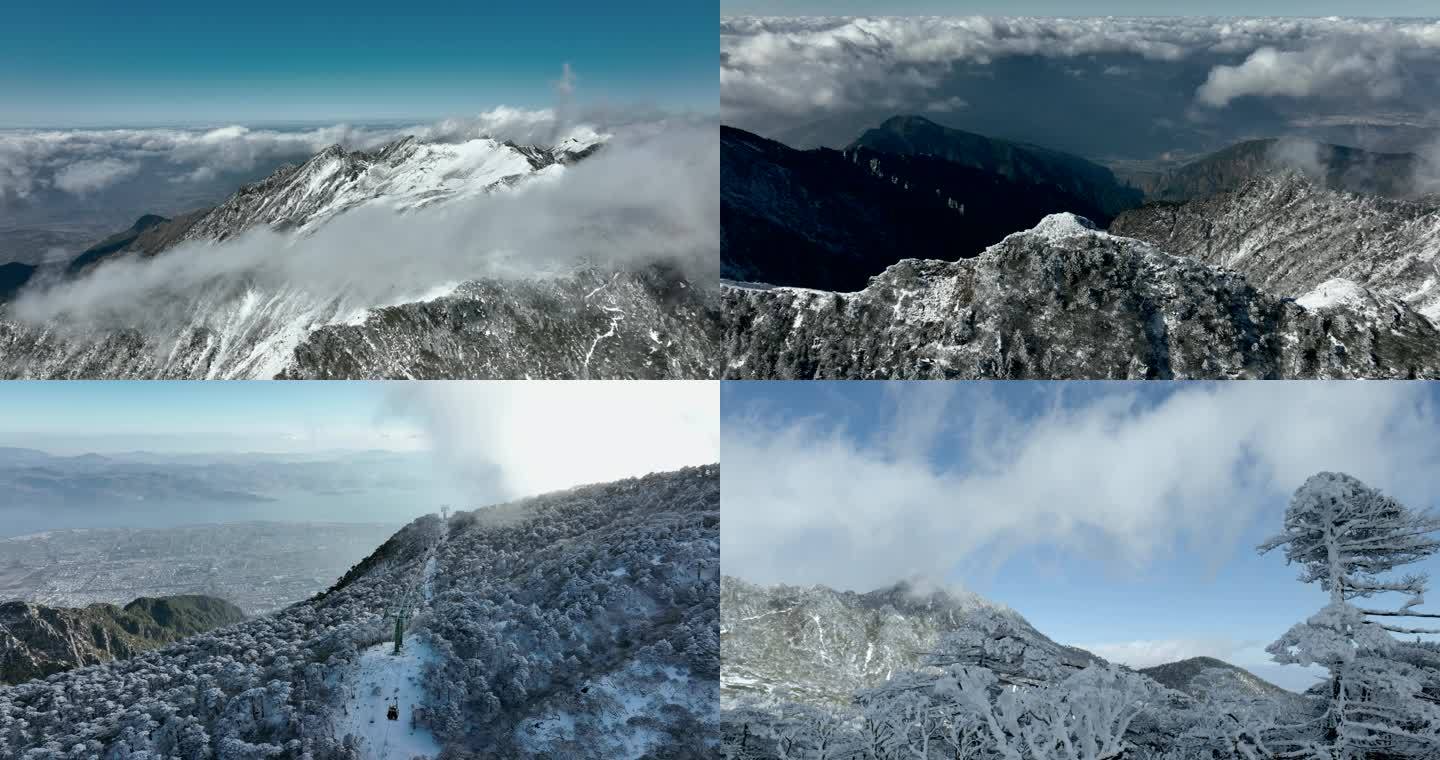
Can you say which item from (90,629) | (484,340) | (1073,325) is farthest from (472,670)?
(484,340)

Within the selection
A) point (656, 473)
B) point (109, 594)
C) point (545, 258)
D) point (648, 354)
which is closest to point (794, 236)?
point (648, 354)

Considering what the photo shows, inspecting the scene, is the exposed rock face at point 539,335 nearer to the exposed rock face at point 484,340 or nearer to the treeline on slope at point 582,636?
the exposed rock face at point 484,340

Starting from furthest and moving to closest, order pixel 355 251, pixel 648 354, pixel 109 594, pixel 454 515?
pixel 355 251 → pixel 648 354 → pixel 109 594 → pixel 454 515

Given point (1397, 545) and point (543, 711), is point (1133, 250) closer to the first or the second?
point (1397, 545)

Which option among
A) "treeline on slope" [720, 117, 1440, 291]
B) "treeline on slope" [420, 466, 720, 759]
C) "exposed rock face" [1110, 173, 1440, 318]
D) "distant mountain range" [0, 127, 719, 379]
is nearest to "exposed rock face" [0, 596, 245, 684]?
"treeline on slope" [420, 466, 720, 759]

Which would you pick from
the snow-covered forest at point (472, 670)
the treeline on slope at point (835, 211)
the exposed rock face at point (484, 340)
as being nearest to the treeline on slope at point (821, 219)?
the treeline on slope at point (835, 211)

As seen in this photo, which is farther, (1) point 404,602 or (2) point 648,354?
(2) point 648,354

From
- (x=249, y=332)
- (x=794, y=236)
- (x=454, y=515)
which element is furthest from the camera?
(x=249, y=332)
